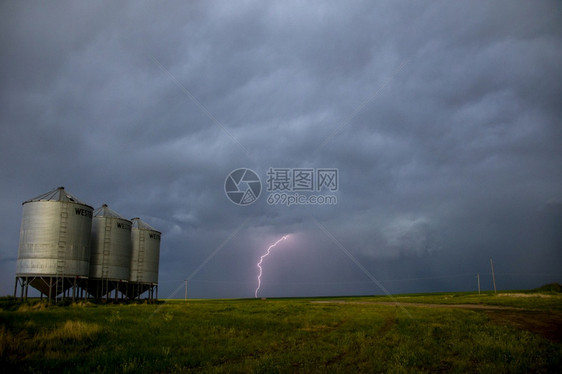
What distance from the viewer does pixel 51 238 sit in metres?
50.2

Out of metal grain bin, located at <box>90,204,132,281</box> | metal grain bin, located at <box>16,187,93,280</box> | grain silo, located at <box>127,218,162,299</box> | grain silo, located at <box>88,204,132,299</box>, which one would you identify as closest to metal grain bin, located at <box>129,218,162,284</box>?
grain silo, located at <box>127,218,162,299</box>

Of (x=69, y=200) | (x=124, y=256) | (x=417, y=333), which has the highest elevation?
(x=69, y=200)

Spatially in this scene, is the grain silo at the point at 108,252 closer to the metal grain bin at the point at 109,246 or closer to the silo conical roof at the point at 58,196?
the metal grain bin at the point at 109,246

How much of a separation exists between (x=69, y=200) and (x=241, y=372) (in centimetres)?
4893

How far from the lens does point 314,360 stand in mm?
15164

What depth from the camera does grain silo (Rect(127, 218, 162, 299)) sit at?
6988 centimetres

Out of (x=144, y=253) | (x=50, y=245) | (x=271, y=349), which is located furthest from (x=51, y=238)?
(x=271, y=349)

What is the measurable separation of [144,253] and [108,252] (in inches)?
386

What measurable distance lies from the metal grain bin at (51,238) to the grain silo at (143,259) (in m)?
16.8

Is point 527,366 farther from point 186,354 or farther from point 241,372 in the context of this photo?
point 186,354

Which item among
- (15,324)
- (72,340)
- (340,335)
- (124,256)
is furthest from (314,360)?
(124,256)

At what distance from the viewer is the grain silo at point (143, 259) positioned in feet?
229

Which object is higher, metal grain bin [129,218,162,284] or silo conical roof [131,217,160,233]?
silo conical roof [131,217,160,233]

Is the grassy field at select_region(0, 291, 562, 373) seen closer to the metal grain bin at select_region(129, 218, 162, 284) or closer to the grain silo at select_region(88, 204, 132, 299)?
the grain silo at select_region(88, 204, 132, 299)
